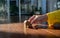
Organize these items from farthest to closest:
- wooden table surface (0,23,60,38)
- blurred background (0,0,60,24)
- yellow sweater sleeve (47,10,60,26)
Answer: blurred background (0,0,60,24) → yellow sweater sleeve (47,10,60,26) → wooden table surface (0,23,60,38)

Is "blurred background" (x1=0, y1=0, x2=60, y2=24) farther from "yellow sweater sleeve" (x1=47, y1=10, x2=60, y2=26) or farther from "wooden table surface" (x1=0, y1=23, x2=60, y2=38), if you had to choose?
"wooden table surface" (x1=0, y1=23, x2=60, y2=38)

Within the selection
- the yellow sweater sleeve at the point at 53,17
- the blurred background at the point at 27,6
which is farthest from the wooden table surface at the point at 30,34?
the blurred background at the point at 27,6

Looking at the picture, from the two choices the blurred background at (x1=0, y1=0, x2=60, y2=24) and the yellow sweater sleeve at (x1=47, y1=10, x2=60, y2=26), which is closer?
the yellow sweater sleeve at (x1=47, y1=10, x2=60, y2=26)

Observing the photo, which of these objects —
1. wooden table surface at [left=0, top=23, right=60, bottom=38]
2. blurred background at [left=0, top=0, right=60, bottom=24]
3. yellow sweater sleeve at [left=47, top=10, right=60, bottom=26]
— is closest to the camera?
wooden table surface at [left=0, top=23, right=60, bottom=38]

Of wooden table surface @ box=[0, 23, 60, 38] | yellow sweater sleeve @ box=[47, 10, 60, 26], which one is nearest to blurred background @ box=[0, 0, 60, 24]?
yellow sweater sleeve @ box=[47, 10, 60, 26]

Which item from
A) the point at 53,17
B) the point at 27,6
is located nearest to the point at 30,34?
the point at 53,17

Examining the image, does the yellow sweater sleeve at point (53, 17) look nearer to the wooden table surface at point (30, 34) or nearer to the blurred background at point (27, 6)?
the wooden table surface at point (30, 34)

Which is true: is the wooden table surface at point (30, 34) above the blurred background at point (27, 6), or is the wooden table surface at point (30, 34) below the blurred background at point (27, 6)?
below

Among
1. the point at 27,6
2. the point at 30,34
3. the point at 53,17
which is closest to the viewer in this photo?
the point at 30,34

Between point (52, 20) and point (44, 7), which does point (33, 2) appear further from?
point (52, 20)

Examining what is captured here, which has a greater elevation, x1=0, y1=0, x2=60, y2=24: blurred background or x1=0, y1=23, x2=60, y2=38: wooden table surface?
x1=0, y1=0, x2=60, y2=24: blurred background

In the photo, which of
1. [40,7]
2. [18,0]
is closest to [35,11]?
[40,7]

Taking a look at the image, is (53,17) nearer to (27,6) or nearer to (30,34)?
(30,34)

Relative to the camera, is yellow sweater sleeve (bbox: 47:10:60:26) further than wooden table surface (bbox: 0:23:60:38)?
Yes
